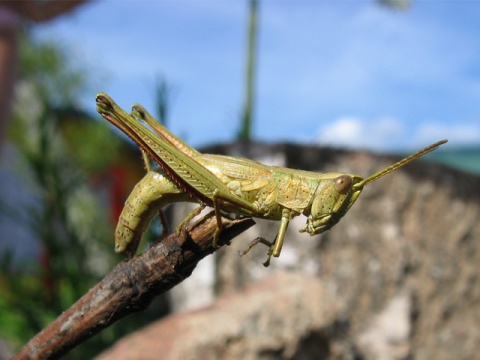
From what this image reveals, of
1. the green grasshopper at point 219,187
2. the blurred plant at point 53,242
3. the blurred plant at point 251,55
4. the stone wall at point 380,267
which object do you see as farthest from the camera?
the blurred plant at point 251,55

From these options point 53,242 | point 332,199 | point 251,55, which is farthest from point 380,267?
point 251,55

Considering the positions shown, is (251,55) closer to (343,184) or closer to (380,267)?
(380,267)

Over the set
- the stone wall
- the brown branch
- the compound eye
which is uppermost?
the compound eye

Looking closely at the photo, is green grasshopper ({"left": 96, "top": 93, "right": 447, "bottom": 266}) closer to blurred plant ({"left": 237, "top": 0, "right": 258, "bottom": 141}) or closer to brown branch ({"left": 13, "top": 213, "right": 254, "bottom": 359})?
brown branch ({"left": 13, "top": 213, "right": 254, "bottom": 359})

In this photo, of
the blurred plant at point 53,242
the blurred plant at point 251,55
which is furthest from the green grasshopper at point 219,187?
the blurred plant at point 251,55

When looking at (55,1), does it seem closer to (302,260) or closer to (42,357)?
(302,260)

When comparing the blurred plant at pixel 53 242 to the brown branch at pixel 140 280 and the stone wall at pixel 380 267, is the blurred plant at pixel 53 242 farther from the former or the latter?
the brown branch at pixel 140 280

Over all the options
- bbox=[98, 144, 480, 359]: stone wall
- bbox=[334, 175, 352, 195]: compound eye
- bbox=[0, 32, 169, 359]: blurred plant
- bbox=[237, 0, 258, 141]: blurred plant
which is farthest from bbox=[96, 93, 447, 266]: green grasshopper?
bbox=[237, 0, 258, 141]: blurred plant
